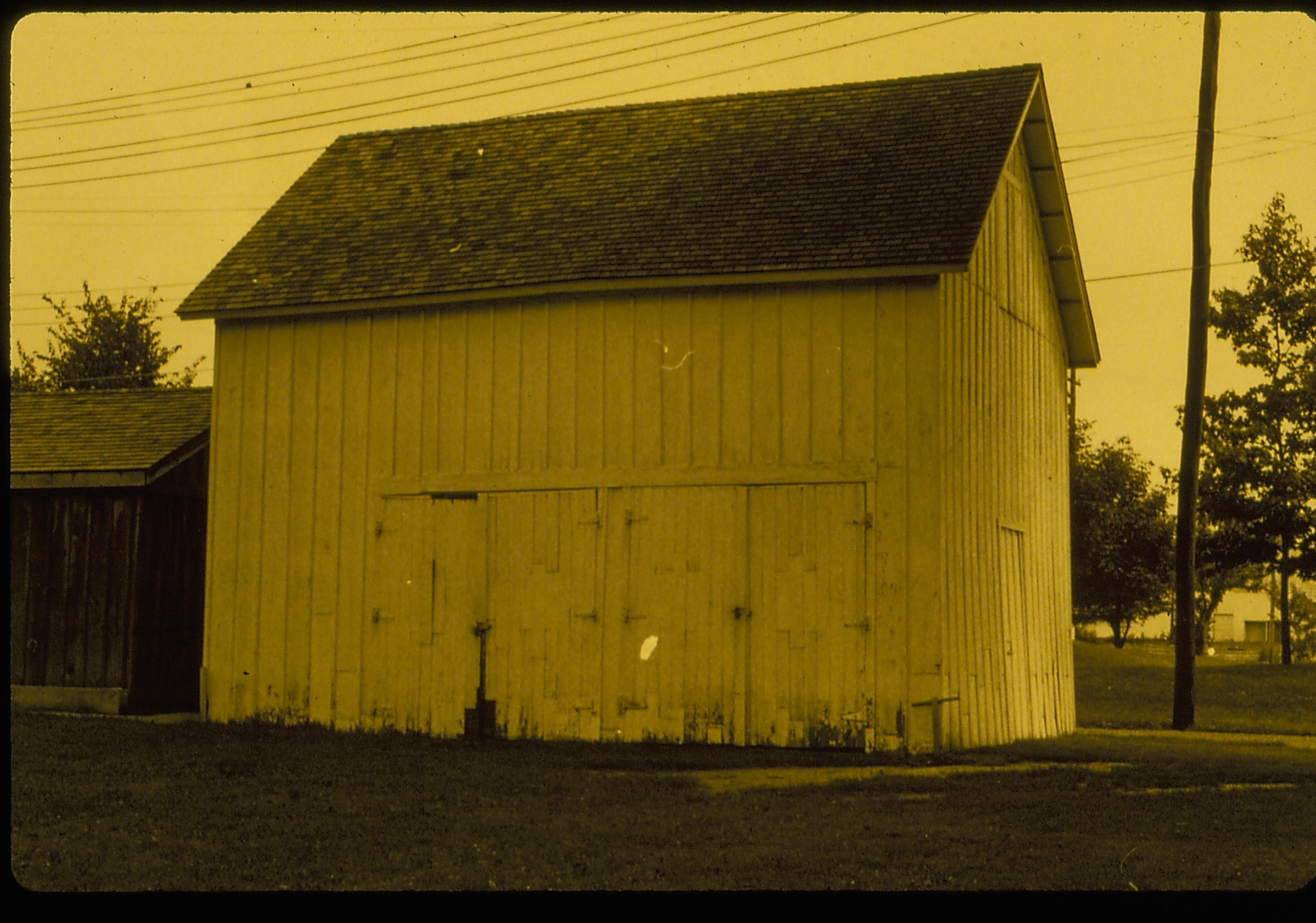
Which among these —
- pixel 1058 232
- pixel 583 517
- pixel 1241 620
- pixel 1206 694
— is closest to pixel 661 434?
pixel 583 517

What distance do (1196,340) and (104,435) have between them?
15138mm

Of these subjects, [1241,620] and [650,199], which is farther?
[1241,620]

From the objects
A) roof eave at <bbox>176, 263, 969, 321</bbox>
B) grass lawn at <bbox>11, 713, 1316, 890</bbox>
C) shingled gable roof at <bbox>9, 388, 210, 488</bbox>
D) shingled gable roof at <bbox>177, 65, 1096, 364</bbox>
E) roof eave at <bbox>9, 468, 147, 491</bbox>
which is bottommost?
grass lawn at <bbox>11, 713, 1316, 890</bbox>

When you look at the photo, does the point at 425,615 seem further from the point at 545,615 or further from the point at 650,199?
the point at 650,199

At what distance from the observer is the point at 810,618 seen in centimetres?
1611

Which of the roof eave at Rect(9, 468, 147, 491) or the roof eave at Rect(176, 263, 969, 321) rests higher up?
the roof eave at Rect(176, 263, 969, 321)

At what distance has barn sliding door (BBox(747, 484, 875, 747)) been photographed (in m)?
15.9

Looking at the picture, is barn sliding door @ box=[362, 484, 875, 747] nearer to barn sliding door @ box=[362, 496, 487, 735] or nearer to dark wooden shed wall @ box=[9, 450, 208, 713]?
barn sliding door @ box=[362, 496, 487, 735]

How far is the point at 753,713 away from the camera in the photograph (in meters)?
16.2

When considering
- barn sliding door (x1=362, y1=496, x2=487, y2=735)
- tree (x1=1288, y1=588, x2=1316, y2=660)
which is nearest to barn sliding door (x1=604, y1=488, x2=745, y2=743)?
barn sliding door (x1=362, y1=496, x2=487, y2=735)

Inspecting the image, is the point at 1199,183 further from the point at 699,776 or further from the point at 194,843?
the point at 194,843

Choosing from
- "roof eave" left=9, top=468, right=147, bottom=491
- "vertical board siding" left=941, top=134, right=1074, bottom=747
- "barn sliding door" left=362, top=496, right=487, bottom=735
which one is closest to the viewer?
"vertical board siding" left=941, top=134, right=1074, bottom=747

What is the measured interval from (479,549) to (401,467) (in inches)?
55.9

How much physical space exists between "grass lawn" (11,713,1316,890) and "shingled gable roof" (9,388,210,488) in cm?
430
